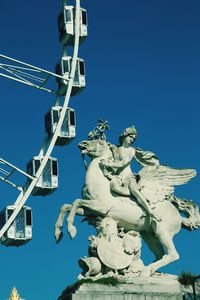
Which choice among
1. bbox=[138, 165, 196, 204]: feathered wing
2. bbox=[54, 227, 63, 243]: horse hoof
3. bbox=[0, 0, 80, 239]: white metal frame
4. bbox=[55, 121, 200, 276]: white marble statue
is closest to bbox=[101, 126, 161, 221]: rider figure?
bbox=[55, 121, 200, 276]: white marble statue

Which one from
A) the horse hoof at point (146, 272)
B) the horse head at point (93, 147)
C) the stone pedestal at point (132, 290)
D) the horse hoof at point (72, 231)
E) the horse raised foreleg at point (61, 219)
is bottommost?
the stone pedestal at point (132, 290)

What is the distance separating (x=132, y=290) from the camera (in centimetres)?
1808

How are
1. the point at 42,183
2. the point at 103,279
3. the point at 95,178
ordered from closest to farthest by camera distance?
the point at 103,279 < the point at 95,178 < the point at 42,183

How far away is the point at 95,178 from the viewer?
19.2m

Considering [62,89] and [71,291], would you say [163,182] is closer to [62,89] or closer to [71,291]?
[71,291]

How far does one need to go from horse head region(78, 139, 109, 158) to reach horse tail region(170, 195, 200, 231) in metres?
1.91

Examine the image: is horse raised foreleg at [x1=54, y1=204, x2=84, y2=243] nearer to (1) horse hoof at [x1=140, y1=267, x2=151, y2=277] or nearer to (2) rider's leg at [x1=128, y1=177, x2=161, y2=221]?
(2) rider's leg at [x1=128, y1=177, x2=161, y2=221]

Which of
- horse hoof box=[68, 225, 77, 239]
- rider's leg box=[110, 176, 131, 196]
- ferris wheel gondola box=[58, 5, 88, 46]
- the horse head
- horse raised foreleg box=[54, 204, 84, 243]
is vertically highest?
ferris wheel gondola box=[58, 5, 88, 46]

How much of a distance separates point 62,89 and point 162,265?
10755 millimetres

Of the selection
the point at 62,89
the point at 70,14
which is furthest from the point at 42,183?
the point at 70,14

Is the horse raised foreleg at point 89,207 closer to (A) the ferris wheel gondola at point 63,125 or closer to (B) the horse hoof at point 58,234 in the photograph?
(B) the horse hoof at point 58,234

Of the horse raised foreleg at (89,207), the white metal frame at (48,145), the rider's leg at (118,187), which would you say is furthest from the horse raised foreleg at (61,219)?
the white metal frame at (48,145)

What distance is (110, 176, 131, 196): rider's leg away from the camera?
63.0 ft

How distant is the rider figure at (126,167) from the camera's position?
1920 cm
